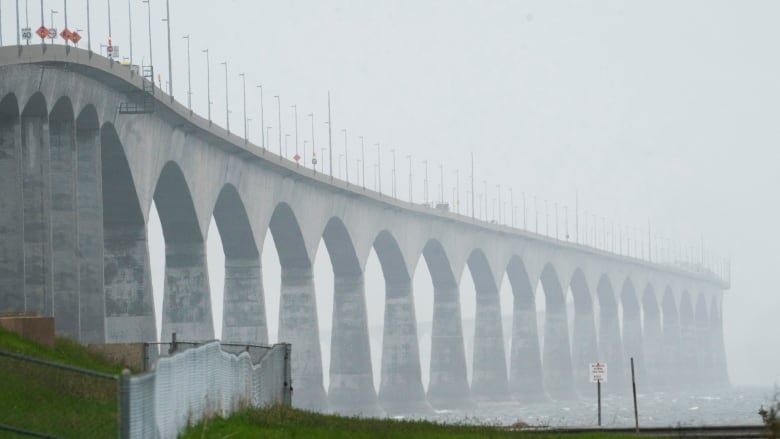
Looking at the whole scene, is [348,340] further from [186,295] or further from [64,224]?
[64,224]

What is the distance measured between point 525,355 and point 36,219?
3537 inches

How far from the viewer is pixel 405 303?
360ft

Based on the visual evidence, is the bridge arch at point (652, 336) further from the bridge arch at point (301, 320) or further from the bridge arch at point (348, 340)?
the bridge arch at point (301, 320)

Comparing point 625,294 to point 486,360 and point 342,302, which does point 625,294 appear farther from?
point 342,302

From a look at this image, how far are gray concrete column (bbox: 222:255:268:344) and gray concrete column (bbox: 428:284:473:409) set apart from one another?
3508cm

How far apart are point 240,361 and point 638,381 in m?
137

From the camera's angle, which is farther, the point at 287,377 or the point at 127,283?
the point at 127,283

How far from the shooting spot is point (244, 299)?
8112cm

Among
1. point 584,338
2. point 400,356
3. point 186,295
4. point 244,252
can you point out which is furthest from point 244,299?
point 584,338

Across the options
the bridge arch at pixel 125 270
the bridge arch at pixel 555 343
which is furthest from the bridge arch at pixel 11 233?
the bridge arch at pixel 555 343

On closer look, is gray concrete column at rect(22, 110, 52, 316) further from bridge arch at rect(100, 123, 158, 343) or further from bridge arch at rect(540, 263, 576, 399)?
bridge arch at rect(540, 263, 576, 399)

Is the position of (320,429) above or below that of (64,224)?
below

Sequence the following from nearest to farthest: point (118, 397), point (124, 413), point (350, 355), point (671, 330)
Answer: point (124, 413), point (118, 397), point (350, 355), point (671, 330)

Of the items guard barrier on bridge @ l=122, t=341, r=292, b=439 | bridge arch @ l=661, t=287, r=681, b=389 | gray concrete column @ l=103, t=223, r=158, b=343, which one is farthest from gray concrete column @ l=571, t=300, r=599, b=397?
guard barrier on bridge @ l=122, t=341, r=292, b=439
